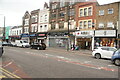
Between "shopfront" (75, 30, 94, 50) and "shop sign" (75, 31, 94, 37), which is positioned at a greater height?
"shop sign" (75, 31, 94, 37)

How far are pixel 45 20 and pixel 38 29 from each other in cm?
397

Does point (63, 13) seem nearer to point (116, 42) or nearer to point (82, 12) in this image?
point (82, 12)

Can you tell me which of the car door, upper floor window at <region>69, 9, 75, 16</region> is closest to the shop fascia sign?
upper floor window at <region>69, 9, 75, 16</region>

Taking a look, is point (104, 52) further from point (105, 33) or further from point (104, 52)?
point (105, 33)

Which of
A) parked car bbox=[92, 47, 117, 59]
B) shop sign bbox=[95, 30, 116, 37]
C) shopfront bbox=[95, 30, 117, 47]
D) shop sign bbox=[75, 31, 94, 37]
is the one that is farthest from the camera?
shop sign bbox=[75, 31, 94, 37]

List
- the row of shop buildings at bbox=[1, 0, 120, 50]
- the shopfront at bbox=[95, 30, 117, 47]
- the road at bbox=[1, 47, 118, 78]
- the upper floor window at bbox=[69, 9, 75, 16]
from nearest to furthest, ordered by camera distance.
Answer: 1. the road at bbox=[1, 47, 118, 78]
2. the shopfront at bbox=[95, 30, 117, 47]
3. the row of shop buildings at bbox=[1, 0, 120, 50]
4. the upper floor window at bbox=[69, 9, 75, 16]

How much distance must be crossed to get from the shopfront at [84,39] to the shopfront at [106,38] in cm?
125

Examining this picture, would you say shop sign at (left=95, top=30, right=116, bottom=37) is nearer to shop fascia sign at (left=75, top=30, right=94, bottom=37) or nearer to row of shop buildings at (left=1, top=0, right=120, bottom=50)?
row of shop buildings at (left=1, top=0, right=120, bottom=50)

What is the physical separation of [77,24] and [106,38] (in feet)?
24.8

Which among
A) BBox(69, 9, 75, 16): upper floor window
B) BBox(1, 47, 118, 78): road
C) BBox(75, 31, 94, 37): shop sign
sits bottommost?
BBox(1, 47, 118, 78): road

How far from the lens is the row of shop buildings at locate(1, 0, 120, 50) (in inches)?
928

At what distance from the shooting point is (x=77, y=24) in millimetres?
28938

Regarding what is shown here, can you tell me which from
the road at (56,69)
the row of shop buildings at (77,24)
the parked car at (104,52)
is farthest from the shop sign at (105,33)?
the road at (56,69)

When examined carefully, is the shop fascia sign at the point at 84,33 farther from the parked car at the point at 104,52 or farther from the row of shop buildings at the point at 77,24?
the parked car at the point at 104,52
